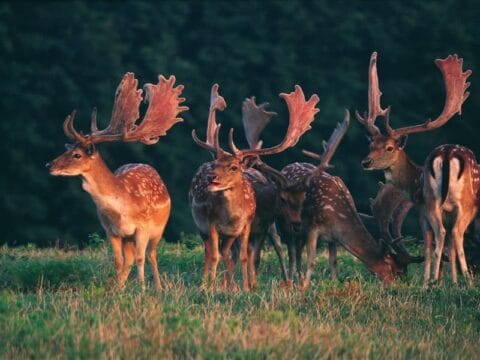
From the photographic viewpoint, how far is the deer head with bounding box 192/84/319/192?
1134 cm

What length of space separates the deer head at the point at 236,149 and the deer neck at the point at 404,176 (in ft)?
3.20

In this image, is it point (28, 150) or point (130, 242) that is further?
point (28, 150)

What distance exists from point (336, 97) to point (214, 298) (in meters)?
9.41

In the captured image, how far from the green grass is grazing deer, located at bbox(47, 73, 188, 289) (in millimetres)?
420

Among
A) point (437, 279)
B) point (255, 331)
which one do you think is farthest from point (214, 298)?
point (437, 279)

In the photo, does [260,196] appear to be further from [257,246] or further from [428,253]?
[428,253]

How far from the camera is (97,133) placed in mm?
11375

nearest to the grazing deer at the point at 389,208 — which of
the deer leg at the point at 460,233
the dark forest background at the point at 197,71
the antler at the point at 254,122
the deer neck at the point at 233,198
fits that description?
the deer leg at the point at 460,233

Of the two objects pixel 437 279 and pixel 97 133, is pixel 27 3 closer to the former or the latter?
pixel 97 133

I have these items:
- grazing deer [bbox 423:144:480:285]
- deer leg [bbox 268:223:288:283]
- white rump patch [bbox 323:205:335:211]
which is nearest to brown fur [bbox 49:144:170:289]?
deer leg [bbox 268:223:288:283]

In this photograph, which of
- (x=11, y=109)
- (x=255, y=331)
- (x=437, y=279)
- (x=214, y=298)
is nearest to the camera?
(x=255, y=331)

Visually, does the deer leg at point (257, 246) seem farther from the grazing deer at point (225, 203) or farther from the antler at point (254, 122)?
the antler at point (254, 122)

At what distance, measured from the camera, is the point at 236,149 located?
1177 centimetres

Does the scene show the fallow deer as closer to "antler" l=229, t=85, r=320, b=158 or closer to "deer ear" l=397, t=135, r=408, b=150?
"antler" l=229, t=85, r=320, b=158
